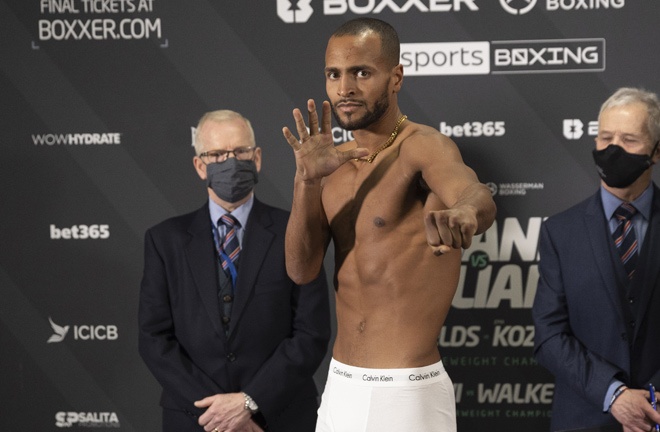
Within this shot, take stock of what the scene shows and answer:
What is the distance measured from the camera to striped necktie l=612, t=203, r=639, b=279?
11.4 ft

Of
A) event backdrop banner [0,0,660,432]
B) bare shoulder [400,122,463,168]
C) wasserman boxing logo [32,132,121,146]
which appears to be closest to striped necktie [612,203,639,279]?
event backdrop banner [0,0,660,432]

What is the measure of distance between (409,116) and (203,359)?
154 cm

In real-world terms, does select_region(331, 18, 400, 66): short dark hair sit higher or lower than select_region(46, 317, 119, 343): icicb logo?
higher

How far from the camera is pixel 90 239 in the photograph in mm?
4516

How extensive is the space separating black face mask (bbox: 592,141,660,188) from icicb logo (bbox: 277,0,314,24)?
63.8 inches

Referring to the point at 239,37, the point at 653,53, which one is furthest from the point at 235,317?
the point at 653,53

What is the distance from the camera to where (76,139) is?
4496 mm

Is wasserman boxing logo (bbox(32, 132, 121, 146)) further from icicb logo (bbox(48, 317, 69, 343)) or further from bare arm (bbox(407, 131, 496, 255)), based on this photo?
bare arm (bbox(407, 131, 496, 255))

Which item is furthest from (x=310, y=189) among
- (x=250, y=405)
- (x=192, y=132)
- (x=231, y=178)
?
(x=192, y=132)

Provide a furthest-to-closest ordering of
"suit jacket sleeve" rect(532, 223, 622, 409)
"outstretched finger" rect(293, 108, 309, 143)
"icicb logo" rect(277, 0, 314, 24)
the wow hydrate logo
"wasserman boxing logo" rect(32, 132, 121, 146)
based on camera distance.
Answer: "wasserman boxing logo" rect(32, 132, 121, 146) → "icicb logo" rect(277, 0, 314, 24) → the wow hydrate logo → "suit jacket sleeve" rect(532, 223, 622, 409) → "outstretched finger" rect(293, 108, 309, 143)

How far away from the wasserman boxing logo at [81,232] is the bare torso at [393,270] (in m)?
2.18

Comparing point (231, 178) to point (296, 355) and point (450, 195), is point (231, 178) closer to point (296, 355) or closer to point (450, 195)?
point (296, 355)

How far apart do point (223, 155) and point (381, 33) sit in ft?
4.02

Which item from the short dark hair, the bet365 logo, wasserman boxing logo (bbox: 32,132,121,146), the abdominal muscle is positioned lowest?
the abdominal muscle
